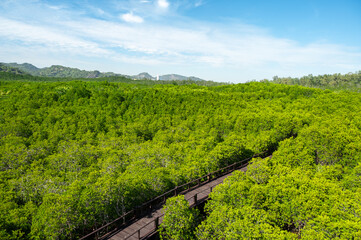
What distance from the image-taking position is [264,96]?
223ft

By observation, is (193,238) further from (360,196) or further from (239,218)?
(360,196)

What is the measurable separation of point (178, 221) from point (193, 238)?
170 cm

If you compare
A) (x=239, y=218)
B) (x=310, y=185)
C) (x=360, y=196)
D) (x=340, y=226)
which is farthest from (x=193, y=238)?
(x=360, y=196)

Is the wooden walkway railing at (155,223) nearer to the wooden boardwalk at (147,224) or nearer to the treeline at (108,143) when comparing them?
the wooden boardwalk at (147,224)

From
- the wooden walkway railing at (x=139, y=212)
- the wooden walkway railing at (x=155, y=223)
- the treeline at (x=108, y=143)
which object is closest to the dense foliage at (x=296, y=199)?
the wooden walkway railing at (x=155, y=223)

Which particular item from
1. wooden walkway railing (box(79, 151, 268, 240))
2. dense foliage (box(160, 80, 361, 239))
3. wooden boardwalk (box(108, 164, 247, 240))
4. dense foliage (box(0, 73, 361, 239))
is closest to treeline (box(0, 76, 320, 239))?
dense foliage (box(0, 73, 361, 239))

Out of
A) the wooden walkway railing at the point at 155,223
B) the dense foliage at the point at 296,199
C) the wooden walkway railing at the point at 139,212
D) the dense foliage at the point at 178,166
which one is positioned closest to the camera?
the dense foliage at the point at 296,199

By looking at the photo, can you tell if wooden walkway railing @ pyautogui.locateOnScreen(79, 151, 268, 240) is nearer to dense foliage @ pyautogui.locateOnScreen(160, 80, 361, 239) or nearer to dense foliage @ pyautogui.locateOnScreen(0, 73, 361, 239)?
dense foliage @ pyautogui.locateOnScreen(0, 73, 361, 239)

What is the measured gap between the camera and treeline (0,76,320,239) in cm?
1812

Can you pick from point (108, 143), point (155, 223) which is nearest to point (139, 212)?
point (155, 223)

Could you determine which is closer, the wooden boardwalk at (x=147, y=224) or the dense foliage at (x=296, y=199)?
the dense foliage at (x=296, y=199)

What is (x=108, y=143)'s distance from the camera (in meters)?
35.7

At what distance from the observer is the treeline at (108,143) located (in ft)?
59.5

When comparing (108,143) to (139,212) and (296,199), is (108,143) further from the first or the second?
(296,199)
